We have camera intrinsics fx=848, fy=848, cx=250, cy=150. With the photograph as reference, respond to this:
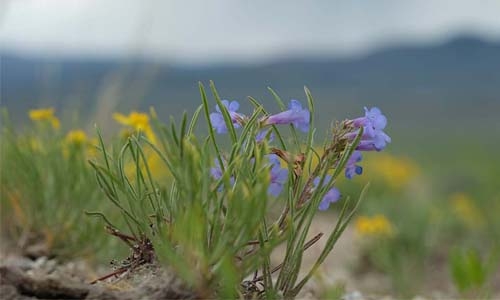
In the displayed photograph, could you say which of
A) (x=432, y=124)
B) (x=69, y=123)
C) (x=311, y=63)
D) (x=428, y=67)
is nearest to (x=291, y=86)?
(x=432, y=124)

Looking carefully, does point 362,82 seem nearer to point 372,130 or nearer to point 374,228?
point 374,228

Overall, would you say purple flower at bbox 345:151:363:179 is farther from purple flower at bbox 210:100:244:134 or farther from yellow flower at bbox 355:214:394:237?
yellow flower at bbox 355:214:394:237

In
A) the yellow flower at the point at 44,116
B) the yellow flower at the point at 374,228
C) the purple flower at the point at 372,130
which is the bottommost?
the purple flower at the point at 372,130

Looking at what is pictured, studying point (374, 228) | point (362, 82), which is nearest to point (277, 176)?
point (374, 228)

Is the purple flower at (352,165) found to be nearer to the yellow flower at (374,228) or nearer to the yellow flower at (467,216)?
the yellow flower at (374,228)

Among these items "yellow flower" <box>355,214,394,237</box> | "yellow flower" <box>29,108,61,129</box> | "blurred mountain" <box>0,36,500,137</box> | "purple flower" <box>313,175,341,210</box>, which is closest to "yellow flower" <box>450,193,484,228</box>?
"yellow flower" <box>355,214,394,237</box>

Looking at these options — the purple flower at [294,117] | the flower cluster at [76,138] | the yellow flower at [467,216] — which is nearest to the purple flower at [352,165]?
the purple flower at [294,117]
